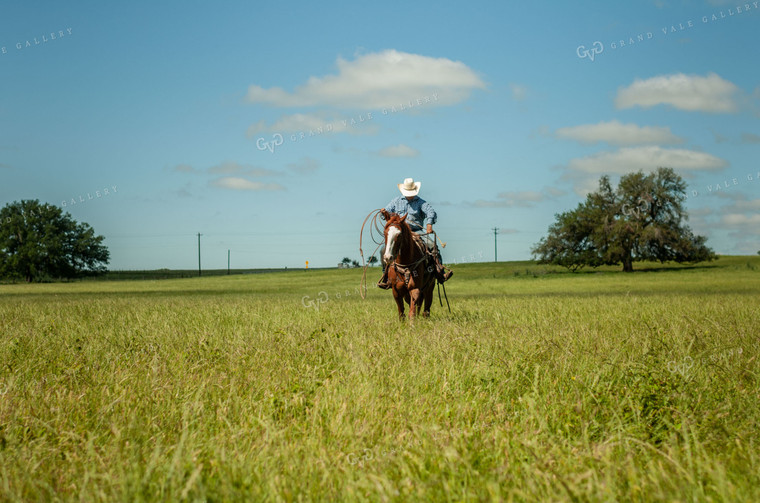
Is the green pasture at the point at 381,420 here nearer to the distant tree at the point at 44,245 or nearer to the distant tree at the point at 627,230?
the distant tree at the point at 627,230

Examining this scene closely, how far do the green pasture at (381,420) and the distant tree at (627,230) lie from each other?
63.0m

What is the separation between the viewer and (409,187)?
1197cm

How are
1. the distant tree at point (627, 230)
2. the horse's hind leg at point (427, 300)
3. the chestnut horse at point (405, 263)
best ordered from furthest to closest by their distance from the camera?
the distant tree at point (627, 230) < the horse's hind leg at point (427, 300) < the chestnut horse at point (405, 263)

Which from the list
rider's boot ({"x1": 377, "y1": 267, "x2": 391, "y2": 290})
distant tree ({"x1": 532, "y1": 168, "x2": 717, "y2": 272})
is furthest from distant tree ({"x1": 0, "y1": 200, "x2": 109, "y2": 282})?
rider's boot ({"x1": 377, "y1": 267, "x2": 391, "y2": 290})

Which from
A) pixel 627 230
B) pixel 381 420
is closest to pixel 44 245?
pixel 627 230

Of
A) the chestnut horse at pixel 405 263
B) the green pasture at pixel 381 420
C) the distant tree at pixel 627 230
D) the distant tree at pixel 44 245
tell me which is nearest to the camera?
the green pasture at pixel 381 420

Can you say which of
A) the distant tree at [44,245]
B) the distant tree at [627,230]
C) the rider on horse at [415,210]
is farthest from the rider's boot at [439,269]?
the distant tree at [44,245]

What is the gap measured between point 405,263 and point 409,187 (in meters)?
1.86

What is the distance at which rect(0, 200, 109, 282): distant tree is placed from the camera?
286 feet

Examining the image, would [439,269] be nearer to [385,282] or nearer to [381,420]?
[385,282]

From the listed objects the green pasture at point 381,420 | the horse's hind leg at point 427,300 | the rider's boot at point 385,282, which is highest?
the rider's boot at point 385,282

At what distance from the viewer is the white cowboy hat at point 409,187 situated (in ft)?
38.7

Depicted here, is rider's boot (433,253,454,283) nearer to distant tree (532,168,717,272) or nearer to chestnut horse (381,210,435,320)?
chestnut horse (381,210,435,320)

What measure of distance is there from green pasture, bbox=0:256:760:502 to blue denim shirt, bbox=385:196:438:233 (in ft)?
12.9
